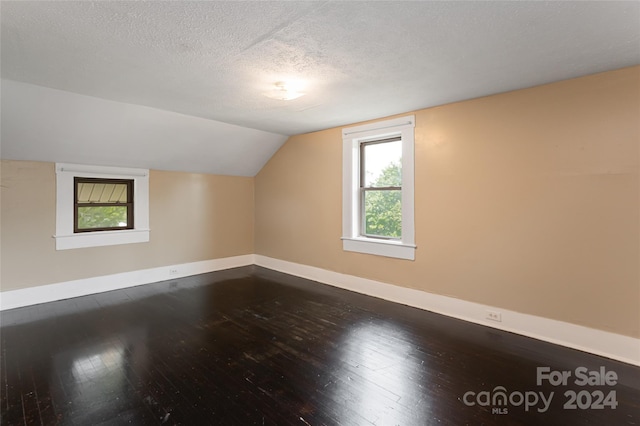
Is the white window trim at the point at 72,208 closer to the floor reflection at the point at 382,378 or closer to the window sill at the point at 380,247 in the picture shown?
the window sill at the point at 380,247

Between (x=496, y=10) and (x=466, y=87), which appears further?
(x=466, y=87)

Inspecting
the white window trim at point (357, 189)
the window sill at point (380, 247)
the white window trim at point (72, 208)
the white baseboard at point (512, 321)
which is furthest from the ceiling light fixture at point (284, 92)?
the white window trim at point (72, 208)

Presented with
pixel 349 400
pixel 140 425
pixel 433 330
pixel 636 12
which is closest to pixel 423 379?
pixel 349 400

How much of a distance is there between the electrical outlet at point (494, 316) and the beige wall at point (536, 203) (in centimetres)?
10

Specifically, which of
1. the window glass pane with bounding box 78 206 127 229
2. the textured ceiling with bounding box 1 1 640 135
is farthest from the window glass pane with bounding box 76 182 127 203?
A: the textured ceiling with bounding box 1 1 640 135

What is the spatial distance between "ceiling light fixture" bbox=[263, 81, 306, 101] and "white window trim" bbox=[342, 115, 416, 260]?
1.39 m

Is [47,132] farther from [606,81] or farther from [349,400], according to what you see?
[606,81]

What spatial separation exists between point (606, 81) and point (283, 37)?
2.63m

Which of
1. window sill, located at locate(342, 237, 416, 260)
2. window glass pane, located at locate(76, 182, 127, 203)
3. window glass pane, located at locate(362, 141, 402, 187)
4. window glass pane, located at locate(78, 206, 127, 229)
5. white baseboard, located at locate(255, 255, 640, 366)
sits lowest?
white baseboard, located at locate(255, 255, 640, 366)

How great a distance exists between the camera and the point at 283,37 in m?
1.99

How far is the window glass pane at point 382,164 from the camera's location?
13.2ft

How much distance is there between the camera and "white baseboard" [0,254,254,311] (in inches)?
146

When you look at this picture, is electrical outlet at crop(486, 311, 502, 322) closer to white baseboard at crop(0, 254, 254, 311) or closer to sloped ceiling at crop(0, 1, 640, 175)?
sloped ceiling at crop(0, 1, 640, 175)

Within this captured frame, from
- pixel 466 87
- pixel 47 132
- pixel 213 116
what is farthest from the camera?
pixel 213 116
